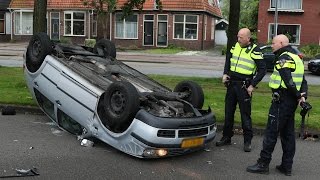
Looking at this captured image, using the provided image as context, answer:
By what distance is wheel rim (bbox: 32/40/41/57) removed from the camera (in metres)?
7.93

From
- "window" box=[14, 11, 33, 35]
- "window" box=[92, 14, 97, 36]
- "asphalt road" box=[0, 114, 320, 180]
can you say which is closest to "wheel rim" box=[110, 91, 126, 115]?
"asphalt road" box=[0, 114, 320, 180]

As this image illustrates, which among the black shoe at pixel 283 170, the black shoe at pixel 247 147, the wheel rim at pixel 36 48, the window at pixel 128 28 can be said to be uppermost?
the window at pixel 128 28

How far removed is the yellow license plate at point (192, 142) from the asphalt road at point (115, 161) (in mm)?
235

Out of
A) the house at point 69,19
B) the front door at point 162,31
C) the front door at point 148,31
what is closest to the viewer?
the front door at point 162,31

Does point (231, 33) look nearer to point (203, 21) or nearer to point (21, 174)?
point (21, 174)

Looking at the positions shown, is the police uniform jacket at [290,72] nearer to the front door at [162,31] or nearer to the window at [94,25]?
the front door at [162,31]

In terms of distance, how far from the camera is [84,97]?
22.6ft

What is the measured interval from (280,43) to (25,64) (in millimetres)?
4305

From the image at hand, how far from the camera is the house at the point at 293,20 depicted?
36.6 meters

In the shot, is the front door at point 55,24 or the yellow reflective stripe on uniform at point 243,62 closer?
the yellow reflective stripe on uniform at point 243,62

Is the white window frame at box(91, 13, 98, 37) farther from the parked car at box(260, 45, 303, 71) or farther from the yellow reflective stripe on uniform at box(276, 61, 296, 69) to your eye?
the yellow reflective stripe on uniform at box(276, 61, 296, 69)

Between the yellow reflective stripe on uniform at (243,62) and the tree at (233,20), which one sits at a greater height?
the tree at (233,20)

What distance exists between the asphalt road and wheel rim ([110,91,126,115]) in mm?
644

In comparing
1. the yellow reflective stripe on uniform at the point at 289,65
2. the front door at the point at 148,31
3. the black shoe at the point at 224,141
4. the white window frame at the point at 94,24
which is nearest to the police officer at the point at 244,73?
the black shoe at the point at 224,141
